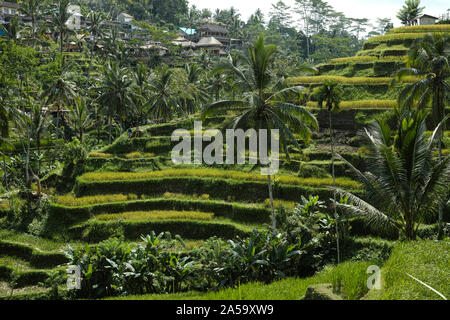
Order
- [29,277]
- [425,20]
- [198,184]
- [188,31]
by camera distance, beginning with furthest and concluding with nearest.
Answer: [188,31], [425,20], [198,184], [29,277]

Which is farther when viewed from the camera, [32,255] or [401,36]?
[401,36]

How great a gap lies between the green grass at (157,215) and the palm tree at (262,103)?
22.7 feet

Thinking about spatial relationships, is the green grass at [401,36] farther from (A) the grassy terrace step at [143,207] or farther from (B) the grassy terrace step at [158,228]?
(B) the grassy terrace step at [158,228]

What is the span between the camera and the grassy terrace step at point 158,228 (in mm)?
18625

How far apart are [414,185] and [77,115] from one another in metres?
31.3

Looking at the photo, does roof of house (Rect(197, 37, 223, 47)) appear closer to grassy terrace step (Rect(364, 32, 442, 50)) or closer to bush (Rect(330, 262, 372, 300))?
grassy terrace step (Rect(364, 32, 442, 50))

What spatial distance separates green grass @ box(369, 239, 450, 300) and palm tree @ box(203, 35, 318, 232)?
583cm

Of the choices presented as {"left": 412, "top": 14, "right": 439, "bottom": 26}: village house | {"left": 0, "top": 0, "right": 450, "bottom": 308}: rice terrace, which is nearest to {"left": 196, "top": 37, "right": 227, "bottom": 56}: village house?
{"left": 0, "top": 0, "right": 450, "bottom": 308}: rice terrace

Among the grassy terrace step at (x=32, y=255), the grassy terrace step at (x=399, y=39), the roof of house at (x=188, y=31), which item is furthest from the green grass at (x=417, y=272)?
the roof of house at (x=188, y=31)

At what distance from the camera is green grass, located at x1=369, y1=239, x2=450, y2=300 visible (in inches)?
258

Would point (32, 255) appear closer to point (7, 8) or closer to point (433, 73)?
point (433, 73)

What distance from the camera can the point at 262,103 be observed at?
14406 mm

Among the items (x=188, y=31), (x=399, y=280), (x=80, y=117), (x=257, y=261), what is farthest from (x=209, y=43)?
(x=399, y=280)

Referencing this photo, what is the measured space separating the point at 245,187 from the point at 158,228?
18.2ft
